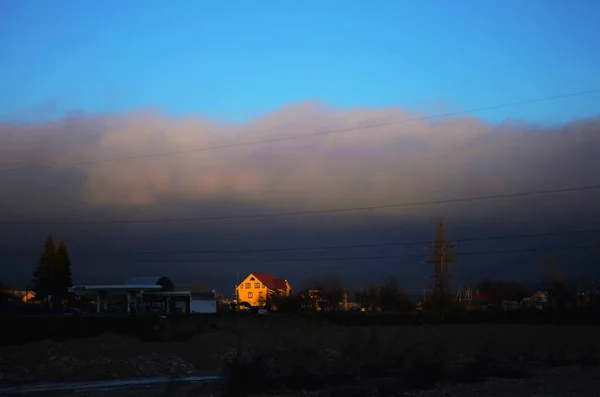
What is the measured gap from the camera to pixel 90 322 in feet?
194

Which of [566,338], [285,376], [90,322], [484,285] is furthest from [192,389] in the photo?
[484,285]

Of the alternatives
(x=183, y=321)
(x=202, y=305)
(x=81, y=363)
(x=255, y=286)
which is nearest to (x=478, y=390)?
(x=81, y=363)

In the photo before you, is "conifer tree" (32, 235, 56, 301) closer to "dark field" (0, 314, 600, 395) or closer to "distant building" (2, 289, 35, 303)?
"distant building" (2, 289, 35, 303)

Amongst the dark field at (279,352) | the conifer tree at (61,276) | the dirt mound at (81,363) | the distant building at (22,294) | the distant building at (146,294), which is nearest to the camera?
the dark field at (279,352)

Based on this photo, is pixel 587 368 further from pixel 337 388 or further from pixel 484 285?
pixel 484 285

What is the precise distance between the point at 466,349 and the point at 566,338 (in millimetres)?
10254

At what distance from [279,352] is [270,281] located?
124577 mm

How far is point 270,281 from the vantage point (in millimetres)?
154125

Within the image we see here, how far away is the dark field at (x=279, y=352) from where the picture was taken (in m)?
29.9

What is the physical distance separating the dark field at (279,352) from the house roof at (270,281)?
7081 centimetres

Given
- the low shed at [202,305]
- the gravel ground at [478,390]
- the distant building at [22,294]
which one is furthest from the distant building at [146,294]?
the gravel ground at [478,390]

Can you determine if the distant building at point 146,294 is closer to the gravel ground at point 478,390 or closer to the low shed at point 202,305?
the low shed at point 202,305

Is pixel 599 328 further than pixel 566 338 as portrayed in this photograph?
Yes

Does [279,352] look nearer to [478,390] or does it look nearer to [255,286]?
[478,390]
